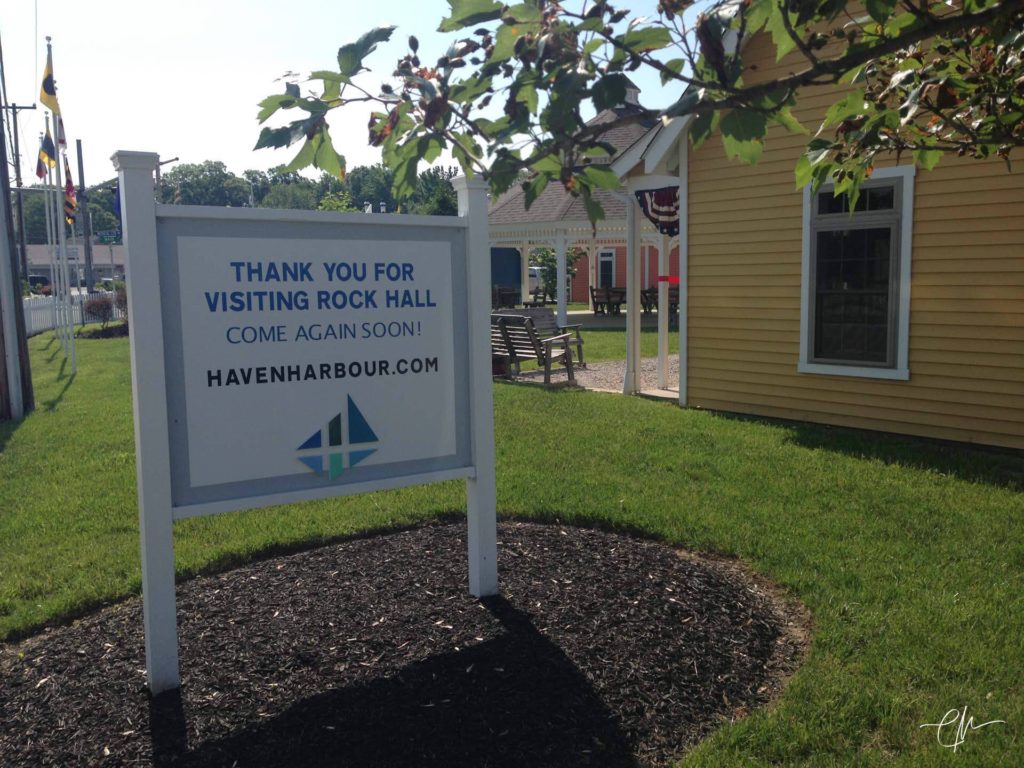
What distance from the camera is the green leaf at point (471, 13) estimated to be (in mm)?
2080

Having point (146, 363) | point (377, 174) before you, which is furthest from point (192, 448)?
point (377, 174)

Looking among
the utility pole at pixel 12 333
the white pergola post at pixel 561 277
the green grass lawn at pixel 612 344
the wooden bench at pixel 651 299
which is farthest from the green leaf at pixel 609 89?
the wooden bench at pixel 651 299

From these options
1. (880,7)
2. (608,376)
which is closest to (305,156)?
(880,7)

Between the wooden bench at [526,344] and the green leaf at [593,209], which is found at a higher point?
the green leaf at [593,209]

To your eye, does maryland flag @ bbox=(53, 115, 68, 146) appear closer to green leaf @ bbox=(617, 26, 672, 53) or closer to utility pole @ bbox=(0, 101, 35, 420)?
utility pole @ bbox=(0, 101, 35, 420)

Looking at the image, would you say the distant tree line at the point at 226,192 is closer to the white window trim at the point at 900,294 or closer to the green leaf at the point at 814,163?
Answer: the white window trim at the point at 900,294

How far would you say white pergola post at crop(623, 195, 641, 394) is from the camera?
39.0ft

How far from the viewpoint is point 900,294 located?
8.57 meters

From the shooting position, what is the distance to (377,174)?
113 metres

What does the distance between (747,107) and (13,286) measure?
11692 mm

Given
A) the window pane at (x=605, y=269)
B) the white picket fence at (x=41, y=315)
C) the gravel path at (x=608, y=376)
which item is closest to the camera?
the gravel path at (x=608, y=376)

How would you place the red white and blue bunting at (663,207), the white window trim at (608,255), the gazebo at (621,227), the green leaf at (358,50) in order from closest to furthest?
the green leaf at (358,50), the gazebo at (621,227), the red white and blue bunting at (663,207), the white window trim at (608,255)

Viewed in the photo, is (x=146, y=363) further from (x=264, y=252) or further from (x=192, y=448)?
(x=264, y=252)

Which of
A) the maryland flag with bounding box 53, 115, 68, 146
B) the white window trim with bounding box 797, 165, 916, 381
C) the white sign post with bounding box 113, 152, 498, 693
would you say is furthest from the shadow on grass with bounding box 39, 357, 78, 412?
the white window trim with bounding box 797, 165, 916, 381
